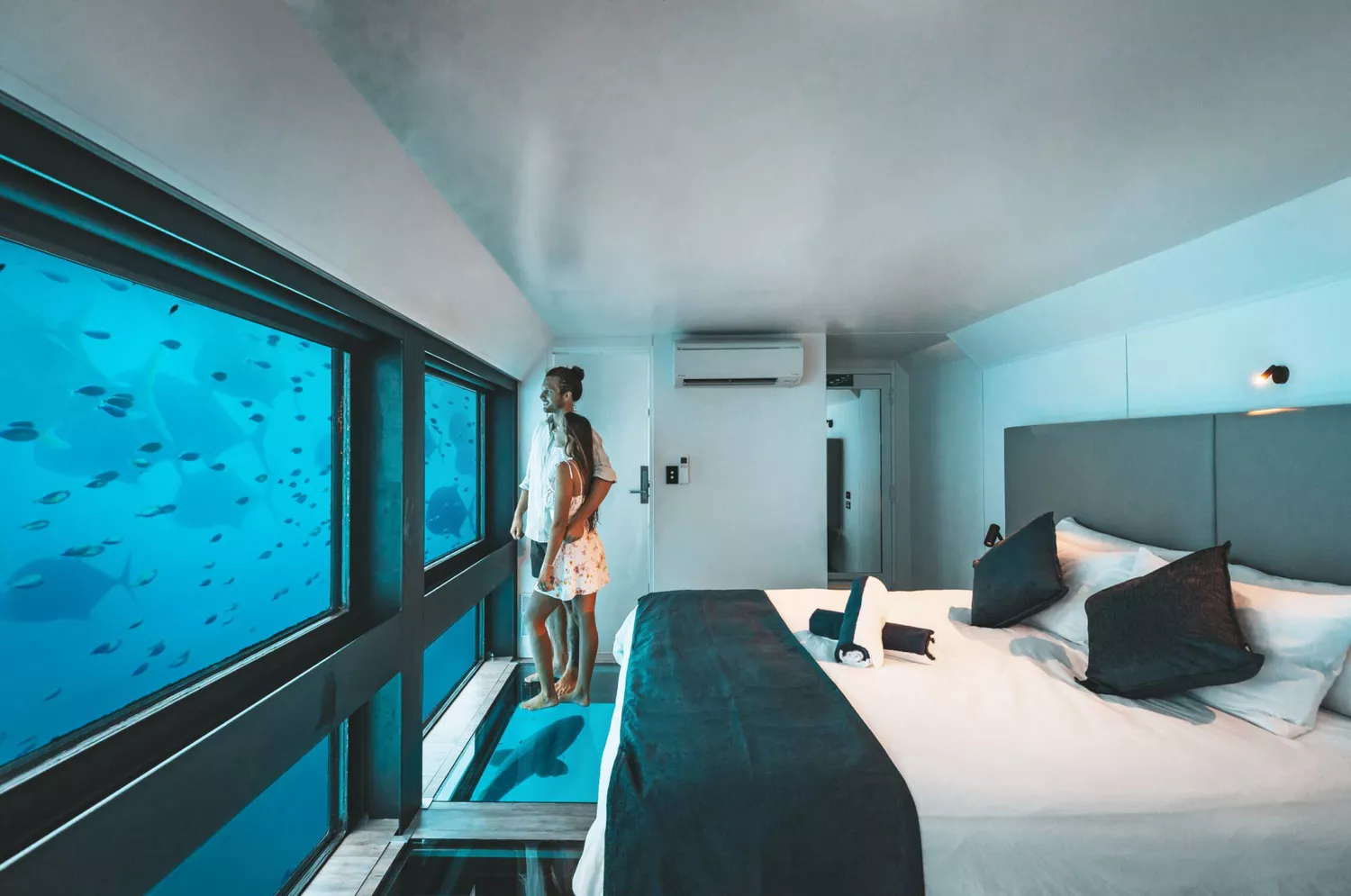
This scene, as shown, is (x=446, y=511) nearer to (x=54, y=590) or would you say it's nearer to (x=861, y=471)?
(x=54, y=590)

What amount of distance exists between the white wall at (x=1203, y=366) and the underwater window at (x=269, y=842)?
138 inches

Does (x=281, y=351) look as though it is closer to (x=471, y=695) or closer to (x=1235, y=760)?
(x=471, y=695)

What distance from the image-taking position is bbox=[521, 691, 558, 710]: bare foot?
8.93ft

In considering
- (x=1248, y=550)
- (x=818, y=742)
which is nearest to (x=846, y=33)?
(x=818, y=742)

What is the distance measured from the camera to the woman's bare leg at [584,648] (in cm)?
277

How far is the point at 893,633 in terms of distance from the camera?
1904mm

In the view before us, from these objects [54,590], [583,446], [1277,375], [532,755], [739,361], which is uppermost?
[739,361]

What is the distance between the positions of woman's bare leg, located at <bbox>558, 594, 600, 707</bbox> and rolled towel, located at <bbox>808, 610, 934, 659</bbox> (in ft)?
4.27

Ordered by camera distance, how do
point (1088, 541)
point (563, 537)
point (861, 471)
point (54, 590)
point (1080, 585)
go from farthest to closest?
point (861, 471)
point (563, 537)
point (1088, 541)
point (1080, 585)
point (54, 590)

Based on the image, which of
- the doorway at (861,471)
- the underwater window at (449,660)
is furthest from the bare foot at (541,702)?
the doorway at (861,471)

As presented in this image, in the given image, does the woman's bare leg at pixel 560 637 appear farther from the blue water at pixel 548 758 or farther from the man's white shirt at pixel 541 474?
the man's white shirt at pixel 541 474

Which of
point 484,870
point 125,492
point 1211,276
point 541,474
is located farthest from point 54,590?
point 1211,276

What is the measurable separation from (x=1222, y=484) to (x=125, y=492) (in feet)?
11.0

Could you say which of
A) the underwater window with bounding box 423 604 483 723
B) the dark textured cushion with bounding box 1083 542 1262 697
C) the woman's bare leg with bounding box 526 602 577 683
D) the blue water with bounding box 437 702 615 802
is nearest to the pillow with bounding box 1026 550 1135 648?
the dark textured cushion with bounding box 1083 542 1262 697
